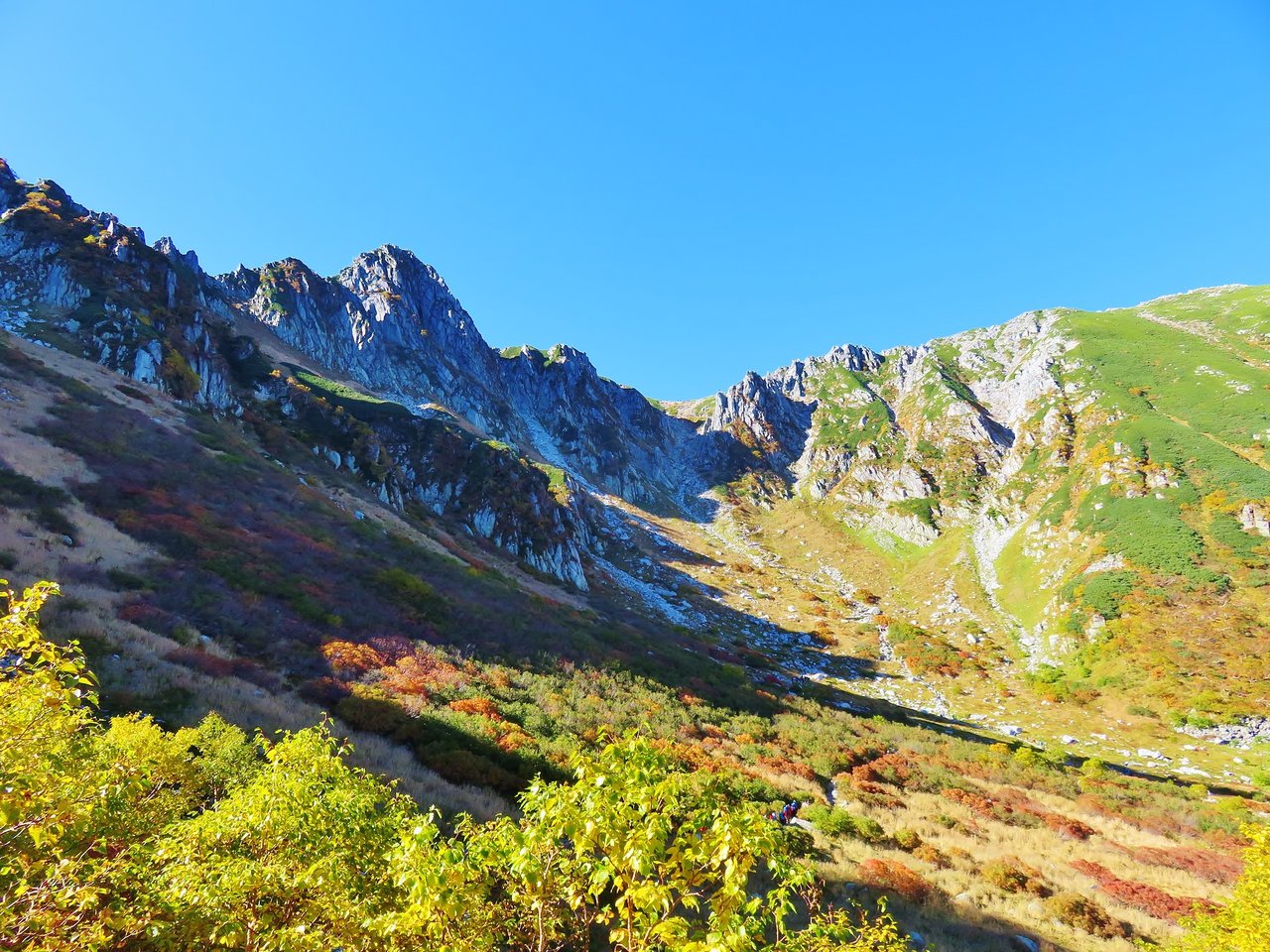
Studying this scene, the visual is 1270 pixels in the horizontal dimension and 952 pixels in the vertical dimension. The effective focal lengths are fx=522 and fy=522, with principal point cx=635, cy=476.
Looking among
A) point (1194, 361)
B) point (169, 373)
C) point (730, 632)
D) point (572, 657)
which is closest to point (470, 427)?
point (169, 373)

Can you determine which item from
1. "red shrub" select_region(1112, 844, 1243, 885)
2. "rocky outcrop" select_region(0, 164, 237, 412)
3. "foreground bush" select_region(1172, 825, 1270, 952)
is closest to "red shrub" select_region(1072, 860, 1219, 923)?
"red shrub" select_region(1112, 844, 1243, 885)

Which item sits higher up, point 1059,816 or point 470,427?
point 470,427

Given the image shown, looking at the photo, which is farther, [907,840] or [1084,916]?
[907,840]

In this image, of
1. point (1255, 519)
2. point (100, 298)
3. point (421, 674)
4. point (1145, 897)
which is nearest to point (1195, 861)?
point (1145, 897)

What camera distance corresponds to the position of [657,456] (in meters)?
156

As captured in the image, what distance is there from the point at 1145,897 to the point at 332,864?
71.4 feet

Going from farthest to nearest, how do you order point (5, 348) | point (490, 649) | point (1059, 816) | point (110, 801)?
1. point (5, 348)
2. point (490, 649)
3. point (1059, 816)
4. point (110, 801)

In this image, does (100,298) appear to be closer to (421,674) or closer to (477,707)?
(421,674)

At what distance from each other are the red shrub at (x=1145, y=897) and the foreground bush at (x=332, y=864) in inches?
620

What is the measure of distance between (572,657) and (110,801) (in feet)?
78.6

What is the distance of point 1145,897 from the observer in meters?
15.0

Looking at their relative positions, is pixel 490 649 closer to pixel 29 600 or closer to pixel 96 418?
pixel 29 600

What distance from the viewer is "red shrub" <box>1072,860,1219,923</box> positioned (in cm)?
1443

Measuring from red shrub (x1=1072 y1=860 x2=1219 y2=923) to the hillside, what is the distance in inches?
8.4
